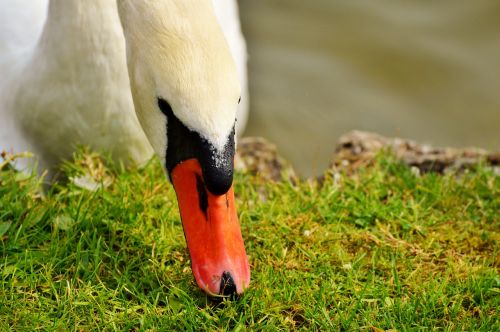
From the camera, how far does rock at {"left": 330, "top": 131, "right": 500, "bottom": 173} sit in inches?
166

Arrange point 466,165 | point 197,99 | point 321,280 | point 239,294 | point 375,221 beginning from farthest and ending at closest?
point 466,165, point 375,221, point 321,280, point 239,294, point 197,99

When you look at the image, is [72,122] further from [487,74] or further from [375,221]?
[487,74]

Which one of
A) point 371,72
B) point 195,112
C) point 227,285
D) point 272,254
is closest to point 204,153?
point 195,112

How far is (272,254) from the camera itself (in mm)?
3275

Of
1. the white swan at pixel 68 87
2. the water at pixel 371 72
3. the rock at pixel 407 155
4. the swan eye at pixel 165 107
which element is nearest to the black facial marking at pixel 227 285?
the swan eye at pixel 165 107

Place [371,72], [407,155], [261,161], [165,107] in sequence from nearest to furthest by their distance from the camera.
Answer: [165,107]
[407,155]
[261,161]
[371,72]

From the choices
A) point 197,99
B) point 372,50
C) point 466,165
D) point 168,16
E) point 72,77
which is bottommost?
point 372,50

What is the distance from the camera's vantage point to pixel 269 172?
4.39m

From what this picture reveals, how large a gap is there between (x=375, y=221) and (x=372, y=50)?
383 centimetres

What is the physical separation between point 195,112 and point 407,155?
6.54 feet

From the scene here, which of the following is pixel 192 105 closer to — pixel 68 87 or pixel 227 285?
pixel 227 285

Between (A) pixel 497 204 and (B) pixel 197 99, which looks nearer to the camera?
(B) pixel 197 99

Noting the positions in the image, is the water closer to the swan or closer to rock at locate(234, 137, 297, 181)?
rock at locate(234, 137, 297, 181)

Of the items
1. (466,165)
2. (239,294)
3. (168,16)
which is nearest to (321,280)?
(239,294)
